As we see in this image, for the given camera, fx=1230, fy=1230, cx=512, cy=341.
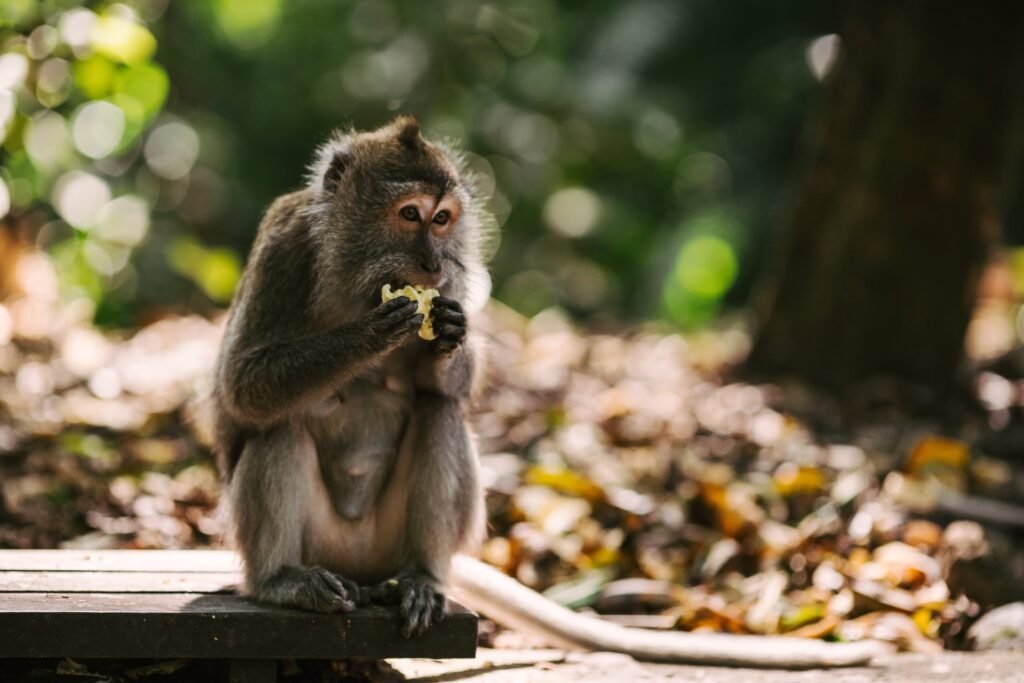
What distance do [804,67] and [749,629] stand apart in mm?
9369

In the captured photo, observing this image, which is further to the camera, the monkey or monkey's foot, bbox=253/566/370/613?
the monkey

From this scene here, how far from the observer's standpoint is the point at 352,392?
393 cm

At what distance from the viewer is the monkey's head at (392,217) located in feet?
12.3

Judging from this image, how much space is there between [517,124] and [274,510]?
1009 cm

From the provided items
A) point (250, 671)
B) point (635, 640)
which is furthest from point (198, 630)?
point (635, 640)

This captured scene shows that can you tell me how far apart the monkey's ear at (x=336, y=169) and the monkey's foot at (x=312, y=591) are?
1.22 m

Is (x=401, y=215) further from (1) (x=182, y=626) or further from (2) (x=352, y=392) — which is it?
(1) (x=182, y=626)

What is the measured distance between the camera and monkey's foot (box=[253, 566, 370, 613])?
11.3 ft

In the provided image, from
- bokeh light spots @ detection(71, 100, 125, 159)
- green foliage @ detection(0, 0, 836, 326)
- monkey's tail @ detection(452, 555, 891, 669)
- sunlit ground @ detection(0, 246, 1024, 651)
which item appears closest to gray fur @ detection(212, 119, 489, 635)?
monkey's tail @ detection(452, 555, 891, 669)

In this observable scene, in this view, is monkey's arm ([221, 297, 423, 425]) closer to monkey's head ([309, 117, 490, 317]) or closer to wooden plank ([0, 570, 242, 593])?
monkey's head ([309, 117, 490, 317])

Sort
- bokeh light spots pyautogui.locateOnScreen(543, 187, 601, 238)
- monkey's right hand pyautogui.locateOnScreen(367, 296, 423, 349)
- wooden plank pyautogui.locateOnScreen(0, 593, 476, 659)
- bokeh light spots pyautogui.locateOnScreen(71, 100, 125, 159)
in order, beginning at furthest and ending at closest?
bokeh light spots pyautogui.locateOnScreen(543, 187, 601, 238), bokeh light spots pyautogui.locateOnScreen(71, 100, 125, 159), monkey's right hand pyautogui.locateOnScreen(367, 296, 423, 349), wooden plank pyautogui.locateOnScreen(0, 593, 476, 659)

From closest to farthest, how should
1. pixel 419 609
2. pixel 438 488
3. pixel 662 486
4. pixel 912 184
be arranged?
1. pixel 419 609
2. pixel 438 488
3. pixel 662 486
4. pixel 912 184

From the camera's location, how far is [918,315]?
24.2 ft

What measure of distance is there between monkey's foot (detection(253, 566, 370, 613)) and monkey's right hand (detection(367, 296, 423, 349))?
70cm
